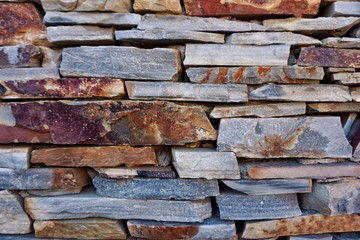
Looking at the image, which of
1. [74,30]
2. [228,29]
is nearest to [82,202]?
[74,30]

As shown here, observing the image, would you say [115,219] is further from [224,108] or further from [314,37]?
[314,37]

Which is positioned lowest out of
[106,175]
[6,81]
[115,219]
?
[115,219]

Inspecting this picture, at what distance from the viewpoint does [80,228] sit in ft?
2.92

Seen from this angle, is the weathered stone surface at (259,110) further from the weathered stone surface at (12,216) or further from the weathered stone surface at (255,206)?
the weathered stone surface at (12,216)

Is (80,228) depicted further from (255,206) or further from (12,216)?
(255,206)

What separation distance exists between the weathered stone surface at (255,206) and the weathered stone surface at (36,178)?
0.48 metres

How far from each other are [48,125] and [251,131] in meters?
0.62

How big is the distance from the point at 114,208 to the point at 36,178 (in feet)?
0.85

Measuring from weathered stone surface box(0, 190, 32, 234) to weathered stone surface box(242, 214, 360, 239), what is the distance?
0.72 m

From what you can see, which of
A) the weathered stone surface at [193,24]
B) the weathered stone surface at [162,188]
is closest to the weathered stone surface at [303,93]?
the weathered stone surface at [193,24]

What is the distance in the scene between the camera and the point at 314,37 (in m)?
0.88

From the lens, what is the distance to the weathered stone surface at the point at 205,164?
830mm

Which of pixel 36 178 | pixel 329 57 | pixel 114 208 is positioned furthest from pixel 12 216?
pixel 329 57

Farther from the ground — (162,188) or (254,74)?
(254,74)
